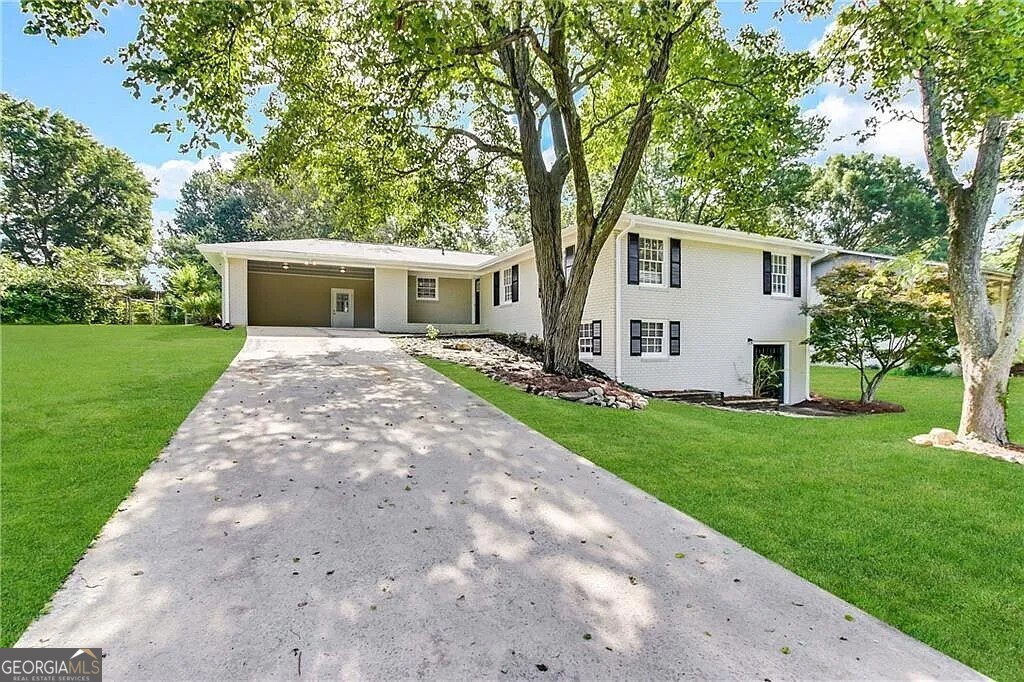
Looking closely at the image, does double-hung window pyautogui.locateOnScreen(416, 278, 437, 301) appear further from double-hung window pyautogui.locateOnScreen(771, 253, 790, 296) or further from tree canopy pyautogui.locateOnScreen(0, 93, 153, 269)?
tree canopy pyautogui.locateOnScreen(0, 93, 153, 269)

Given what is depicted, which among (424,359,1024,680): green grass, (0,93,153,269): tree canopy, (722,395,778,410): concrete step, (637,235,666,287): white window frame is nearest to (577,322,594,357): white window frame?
(637,235,666,287): white window frame

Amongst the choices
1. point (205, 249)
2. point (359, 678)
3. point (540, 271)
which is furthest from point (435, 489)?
point (205, 249)

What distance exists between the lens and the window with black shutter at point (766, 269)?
13531 mm

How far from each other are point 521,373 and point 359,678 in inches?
325

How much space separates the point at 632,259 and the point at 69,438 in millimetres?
10529

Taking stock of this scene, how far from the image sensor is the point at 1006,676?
2221 millimetres

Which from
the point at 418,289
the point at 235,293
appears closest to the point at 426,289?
the point at 418,289

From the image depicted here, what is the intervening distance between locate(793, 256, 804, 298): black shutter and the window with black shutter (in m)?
1.13

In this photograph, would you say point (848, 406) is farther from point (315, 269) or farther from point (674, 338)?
point (315, 269)

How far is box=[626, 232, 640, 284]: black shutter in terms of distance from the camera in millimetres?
11656

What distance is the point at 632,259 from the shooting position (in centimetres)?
1170

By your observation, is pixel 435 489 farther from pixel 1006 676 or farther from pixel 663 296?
pixel 663 296

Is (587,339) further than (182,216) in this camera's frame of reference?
No

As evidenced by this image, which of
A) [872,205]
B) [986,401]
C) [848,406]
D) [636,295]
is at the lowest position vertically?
[848,406]
